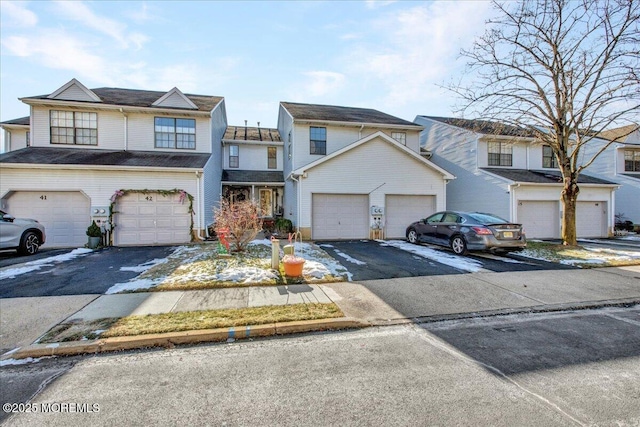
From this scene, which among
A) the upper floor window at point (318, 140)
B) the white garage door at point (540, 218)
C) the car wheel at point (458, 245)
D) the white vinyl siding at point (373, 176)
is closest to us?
the car wheel at point (458, 245)

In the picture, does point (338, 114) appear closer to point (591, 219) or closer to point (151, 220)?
point (151, 220)

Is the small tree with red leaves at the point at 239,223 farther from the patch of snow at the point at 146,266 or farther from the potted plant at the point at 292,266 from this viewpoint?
the potted plant at the point at 292,266

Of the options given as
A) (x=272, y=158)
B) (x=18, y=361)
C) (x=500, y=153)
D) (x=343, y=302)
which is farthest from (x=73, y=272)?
(x=500, y=153)

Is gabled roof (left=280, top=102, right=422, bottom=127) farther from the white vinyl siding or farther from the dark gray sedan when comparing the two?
the dark gray sedan

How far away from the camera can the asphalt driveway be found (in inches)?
237

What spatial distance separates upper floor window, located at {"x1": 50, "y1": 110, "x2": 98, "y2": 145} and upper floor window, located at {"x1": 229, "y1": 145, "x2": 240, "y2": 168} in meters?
7.35

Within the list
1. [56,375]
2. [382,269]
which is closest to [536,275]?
[382,269]

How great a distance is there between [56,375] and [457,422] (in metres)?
4.07

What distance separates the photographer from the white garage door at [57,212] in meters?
11.7

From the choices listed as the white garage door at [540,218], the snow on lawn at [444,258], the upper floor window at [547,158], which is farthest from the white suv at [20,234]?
the upper floor window at [547,158]

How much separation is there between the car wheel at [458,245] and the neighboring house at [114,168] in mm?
10377

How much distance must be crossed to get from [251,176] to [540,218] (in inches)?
672

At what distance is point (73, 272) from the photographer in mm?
7484

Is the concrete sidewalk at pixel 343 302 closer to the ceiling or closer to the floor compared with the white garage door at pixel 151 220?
closer to the floor
